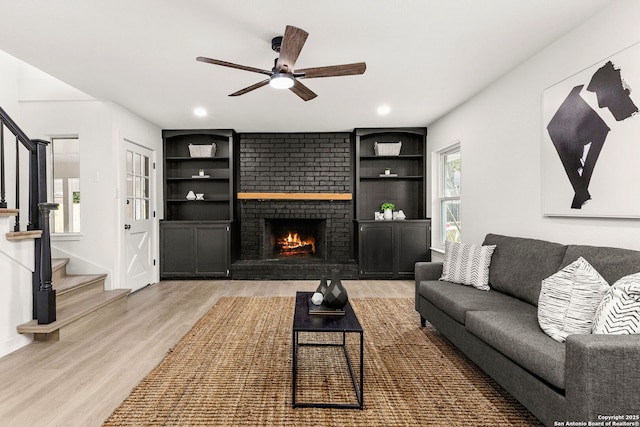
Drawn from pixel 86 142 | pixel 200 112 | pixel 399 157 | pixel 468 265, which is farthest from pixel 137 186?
pixel 468 265

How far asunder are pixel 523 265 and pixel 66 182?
516cm

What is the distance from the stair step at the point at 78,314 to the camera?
2.95 m

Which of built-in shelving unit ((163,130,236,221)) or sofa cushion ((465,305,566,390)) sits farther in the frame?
built-in shelving unit ((163,130,236,221))

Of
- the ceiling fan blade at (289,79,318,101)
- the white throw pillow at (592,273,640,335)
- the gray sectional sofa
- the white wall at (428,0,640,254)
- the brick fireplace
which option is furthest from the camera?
the brick fireplace

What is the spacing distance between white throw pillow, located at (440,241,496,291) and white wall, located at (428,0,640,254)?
0.45 meters

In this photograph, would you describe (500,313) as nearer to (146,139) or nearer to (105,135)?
(105,135)

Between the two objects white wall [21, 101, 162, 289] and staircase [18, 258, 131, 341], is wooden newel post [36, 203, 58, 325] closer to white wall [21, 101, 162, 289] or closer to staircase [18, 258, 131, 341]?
staircase [18, 258, 131, 341]

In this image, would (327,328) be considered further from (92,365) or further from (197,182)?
(197,182)

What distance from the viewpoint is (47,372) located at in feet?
8.14

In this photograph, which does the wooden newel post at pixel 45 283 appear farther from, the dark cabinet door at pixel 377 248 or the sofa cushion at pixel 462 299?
Answer: the dark cabinet door at pixel 377 248

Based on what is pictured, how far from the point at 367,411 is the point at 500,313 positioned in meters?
1.07

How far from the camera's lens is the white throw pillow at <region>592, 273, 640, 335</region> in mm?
1570

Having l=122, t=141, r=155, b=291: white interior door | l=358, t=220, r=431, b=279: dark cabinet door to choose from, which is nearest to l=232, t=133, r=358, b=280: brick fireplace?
l=358, t=220, r=431, b=279: dark cabinet door

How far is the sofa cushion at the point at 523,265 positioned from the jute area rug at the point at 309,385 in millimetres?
677
